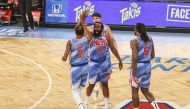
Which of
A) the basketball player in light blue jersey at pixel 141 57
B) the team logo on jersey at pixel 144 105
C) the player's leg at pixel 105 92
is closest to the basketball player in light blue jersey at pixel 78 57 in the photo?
the player's leg at pixel 105 92

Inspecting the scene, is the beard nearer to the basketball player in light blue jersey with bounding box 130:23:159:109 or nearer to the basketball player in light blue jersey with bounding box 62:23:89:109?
the basketball player in light blue jersey with bounding box 62:23:89:109

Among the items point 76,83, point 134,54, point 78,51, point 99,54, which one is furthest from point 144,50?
point 76,83

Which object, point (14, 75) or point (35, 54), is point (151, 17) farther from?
point (14, 75)

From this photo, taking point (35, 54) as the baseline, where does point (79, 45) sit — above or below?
above

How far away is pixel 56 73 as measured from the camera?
11055 mm

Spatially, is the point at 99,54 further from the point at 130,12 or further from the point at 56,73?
the point at 130,12

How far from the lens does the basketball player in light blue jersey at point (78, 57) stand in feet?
24.7

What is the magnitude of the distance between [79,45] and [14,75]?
12.2 ft

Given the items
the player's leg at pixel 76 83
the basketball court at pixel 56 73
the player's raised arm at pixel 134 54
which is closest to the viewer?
the player's raised arm at pixel 134 54

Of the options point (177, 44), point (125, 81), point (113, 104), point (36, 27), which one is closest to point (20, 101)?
point (113, 104)

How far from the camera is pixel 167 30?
54.7ft

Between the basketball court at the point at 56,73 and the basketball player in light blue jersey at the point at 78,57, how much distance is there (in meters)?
1.12

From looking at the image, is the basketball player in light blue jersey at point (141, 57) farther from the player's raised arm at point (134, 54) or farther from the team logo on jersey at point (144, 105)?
the team logo on jersey at point (144, 105)

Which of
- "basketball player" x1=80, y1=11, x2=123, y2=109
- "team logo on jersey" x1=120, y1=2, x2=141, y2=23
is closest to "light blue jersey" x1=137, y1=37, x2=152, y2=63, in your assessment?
"basketball player" x1=80, y1=11, x2=123, y2=109
